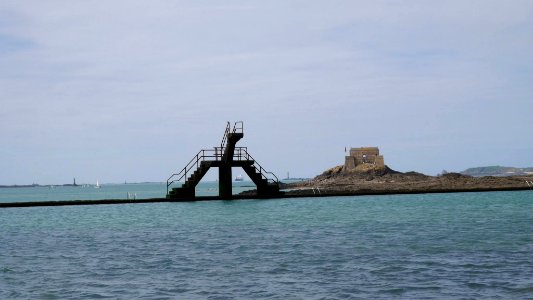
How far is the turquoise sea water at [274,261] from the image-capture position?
666 inches

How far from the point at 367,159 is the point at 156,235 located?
83.8 meters

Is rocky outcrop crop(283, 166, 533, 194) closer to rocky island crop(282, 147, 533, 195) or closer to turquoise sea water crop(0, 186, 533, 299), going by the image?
rocky island crop(282, 147, 533, 195)

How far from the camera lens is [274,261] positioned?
2217 cm

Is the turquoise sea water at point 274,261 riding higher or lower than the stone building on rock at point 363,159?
lower

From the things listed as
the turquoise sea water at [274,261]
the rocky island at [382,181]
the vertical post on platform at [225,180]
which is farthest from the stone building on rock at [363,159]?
the turquoise sea water at [274,261]

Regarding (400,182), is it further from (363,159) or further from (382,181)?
(363,159)

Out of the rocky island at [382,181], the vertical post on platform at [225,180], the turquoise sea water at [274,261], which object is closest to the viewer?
the turquoise sea water at [274,261]

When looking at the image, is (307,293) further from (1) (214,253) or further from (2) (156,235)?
(2) (156,235)

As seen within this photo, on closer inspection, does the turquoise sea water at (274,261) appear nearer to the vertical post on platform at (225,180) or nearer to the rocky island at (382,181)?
the vertical post on platform at (225,180)

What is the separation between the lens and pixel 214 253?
24797mm

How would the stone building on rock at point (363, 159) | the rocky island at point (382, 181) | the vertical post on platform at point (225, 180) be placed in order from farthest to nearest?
the stone building on rock at point (363, 159)
the rocky island at point (382, 181)
the vertical post on platform at point (225, 180)

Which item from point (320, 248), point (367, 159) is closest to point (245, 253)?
point (320, 248)

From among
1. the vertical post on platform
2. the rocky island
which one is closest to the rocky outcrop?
the rocky island

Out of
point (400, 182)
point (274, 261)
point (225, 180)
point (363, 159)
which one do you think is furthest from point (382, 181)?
point (274, 261)
